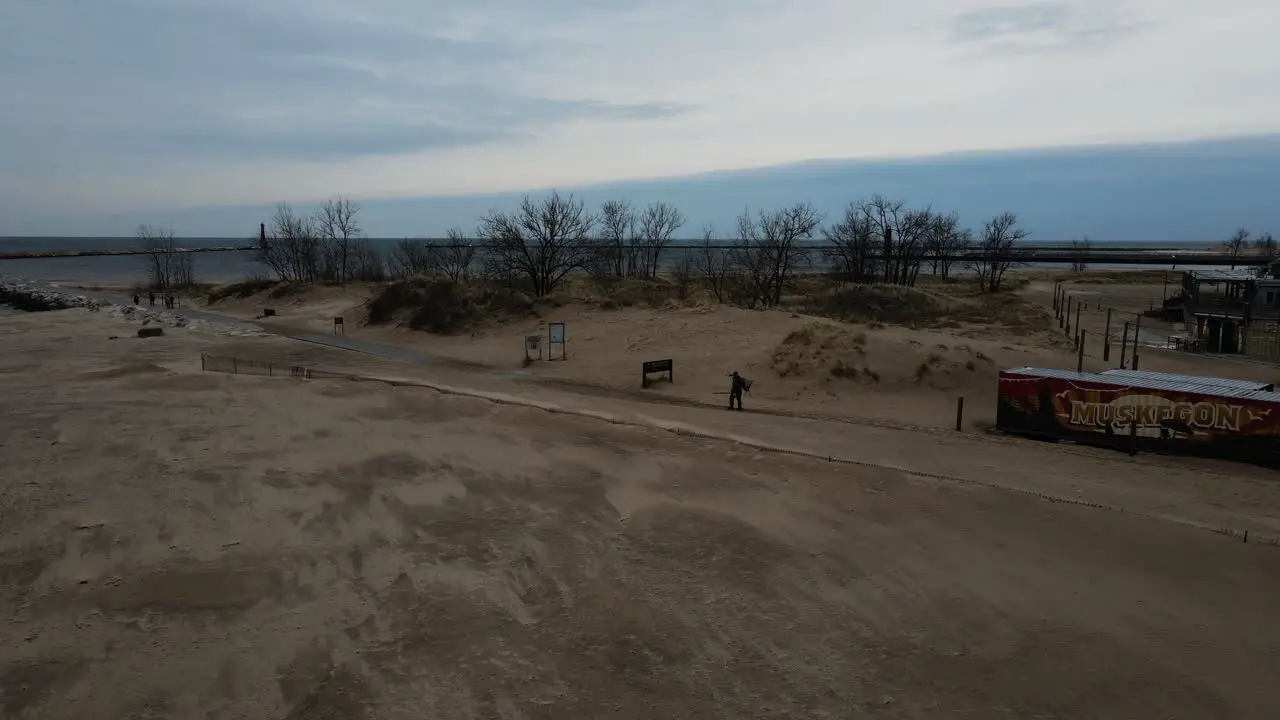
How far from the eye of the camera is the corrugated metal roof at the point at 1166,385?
59.4 feet

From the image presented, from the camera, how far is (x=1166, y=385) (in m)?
19.2

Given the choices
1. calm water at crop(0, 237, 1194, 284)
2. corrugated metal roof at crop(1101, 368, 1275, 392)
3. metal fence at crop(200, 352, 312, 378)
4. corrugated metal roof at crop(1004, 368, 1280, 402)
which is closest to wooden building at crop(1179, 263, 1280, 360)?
corrugated metal roof at crop(1101, 368, 1275, 392)

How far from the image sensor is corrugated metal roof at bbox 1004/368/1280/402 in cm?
1811

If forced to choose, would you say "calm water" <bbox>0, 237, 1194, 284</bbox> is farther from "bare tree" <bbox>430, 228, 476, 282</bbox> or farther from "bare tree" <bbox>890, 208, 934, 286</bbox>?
"bare tree" <bbox>890, 208, 934, 286</bbox>

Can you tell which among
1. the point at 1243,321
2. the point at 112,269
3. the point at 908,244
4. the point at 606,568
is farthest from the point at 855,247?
the point at 112,269

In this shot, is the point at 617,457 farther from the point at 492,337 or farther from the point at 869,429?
the point at 492,337

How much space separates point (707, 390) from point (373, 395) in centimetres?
1115

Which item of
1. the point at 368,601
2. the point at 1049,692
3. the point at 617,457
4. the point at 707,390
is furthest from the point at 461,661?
the point at 707,390

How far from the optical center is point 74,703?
8.39 metres

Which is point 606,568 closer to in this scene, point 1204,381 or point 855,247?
point 1204,381

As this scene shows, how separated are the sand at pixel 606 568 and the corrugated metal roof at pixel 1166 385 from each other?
1.92m

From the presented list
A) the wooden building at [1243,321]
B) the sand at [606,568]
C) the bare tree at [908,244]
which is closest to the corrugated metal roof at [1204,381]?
the sand at [606,568]

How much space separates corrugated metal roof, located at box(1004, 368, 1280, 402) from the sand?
192 centimetres

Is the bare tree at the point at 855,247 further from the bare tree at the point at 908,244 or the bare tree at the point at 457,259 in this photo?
the bare tree at the point at 457,259
